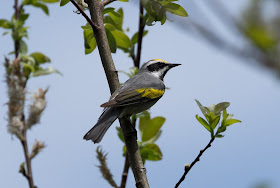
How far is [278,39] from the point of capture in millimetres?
1713

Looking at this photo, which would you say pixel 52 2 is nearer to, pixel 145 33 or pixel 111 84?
pixel 145 33

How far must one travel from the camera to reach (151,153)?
12.7 feet

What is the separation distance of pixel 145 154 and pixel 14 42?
1698 mm

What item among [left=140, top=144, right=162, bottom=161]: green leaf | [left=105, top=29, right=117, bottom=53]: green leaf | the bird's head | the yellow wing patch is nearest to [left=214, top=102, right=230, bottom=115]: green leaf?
[left=140, top=144, right=162, bottom=161]: green leaf

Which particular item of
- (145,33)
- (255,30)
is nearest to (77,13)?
(145,33)

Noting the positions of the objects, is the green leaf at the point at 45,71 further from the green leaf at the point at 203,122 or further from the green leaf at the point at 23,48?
the green leaf at the point at 203,122

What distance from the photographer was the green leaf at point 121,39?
12.9ft

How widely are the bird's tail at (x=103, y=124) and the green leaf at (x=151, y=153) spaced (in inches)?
17.4

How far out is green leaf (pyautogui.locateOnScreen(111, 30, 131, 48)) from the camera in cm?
392

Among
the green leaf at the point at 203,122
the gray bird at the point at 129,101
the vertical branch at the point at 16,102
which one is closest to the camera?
the vertical branch at the point at 16,102

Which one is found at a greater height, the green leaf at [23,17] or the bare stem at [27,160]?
the green leaf at [23,17]

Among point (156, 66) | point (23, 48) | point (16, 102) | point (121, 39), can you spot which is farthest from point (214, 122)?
point (156, 66)

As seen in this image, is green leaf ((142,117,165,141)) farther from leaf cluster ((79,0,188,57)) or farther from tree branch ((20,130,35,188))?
tree branch ((20,130,35,188))

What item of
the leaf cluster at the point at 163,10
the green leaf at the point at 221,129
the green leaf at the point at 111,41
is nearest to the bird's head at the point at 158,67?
the green leaf at the point at 111,41
